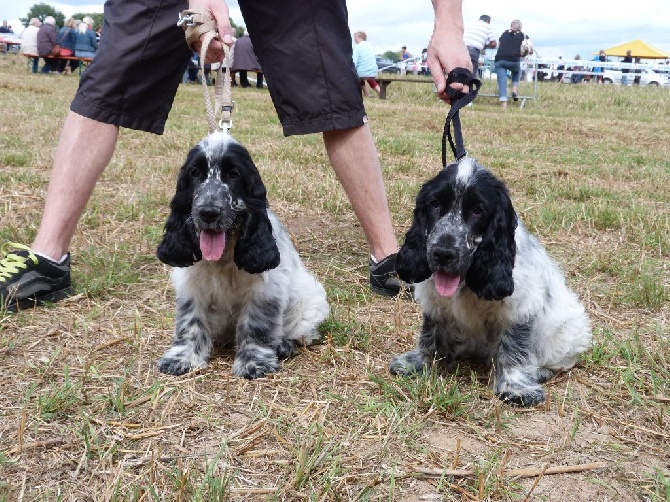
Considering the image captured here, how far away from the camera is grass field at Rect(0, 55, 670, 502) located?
2.31 metres

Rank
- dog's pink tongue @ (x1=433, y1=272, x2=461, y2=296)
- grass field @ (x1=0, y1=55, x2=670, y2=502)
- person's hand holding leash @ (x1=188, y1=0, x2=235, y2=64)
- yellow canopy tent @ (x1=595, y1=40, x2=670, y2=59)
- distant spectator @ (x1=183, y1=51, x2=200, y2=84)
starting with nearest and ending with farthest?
grass field @ (x1=0, y1=55, x2=670, y2=502), dog's pink tongue @ (x1=433, y1=272, x2=461, y2=296), person's hand holding leash @ (x1=188, y1=0, x2=235, y2=64), distant spectator @ (x1=183, y1=51, x2=200, y2=84), yellow canopy tent @ (x1=595, y1=40, x2=670, y2=59)

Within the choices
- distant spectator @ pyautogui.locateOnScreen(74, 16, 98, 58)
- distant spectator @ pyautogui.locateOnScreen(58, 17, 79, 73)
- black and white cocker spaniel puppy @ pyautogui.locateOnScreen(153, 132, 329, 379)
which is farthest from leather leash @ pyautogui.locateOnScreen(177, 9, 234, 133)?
distant spectator @ pyautogui.locateOnScreen(58, 17, 79, 73)

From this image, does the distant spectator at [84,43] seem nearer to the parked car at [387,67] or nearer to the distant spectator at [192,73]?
the distant spectator at [192,73]

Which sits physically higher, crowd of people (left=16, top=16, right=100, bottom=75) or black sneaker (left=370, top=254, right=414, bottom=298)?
crowd of people (left=16, top=16, right=100, bottom=75)

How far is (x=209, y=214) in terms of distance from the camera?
9.42ft

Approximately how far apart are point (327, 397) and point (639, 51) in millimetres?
66028

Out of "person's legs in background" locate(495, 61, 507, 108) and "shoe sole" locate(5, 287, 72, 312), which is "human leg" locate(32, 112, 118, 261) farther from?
"person's legs in background" locate(495, 61, 507, 108)

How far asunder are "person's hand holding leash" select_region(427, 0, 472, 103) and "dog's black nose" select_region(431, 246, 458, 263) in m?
0.83

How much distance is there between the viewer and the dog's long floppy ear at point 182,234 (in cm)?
302

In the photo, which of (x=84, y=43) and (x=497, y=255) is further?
(x=84, y=43)

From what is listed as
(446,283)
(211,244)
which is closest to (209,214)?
(211,244)

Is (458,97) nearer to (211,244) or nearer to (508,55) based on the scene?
(211,244)

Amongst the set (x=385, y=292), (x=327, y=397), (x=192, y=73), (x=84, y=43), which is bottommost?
(x=327, y=397)

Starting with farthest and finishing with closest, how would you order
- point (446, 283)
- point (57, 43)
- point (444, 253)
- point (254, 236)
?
1. point (57, 43)
2. point (254, 236)
3. point (446, 283)
4. point (444, 253)
